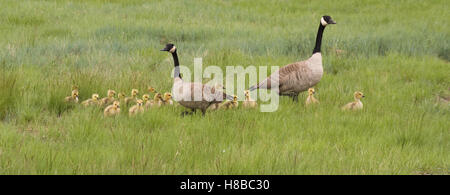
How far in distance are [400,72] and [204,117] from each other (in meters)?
5.77

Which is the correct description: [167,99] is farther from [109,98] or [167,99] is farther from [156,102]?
[109,98]

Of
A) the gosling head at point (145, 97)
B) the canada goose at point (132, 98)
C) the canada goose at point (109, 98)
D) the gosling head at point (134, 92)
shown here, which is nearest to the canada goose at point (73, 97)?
the canada goose at point (109, 98)

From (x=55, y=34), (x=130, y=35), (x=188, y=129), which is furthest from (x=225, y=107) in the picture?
(x=55, y=34)

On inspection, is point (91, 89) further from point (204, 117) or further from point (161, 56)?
point (161, 56)

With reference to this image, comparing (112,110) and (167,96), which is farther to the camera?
(167,96)

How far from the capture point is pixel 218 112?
24.1 ft

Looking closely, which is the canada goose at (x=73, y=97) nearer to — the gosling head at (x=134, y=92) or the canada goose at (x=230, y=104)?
the gosling head at (x=134, y=92)

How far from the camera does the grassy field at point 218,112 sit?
5012 mm

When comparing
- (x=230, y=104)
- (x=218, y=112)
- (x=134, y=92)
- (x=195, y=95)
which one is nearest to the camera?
(x=195, y=95)

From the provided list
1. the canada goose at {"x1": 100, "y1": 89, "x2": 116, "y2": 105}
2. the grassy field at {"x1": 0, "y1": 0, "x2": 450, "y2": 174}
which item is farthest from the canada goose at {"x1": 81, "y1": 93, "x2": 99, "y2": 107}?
the grassy field at {"x1": 0, "y1": 0, "x2": 450, "y2": 174}

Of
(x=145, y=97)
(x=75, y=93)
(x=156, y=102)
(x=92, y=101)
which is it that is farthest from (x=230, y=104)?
(x=75, y=93)

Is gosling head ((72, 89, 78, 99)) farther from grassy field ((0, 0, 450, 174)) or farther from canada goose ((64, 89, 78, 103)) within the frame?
grassy field ((0, 0, 450, 174))

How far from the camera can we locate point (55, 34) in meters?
14.5

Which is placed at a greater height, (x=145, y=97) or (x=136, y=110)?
(x=145, y=97)
